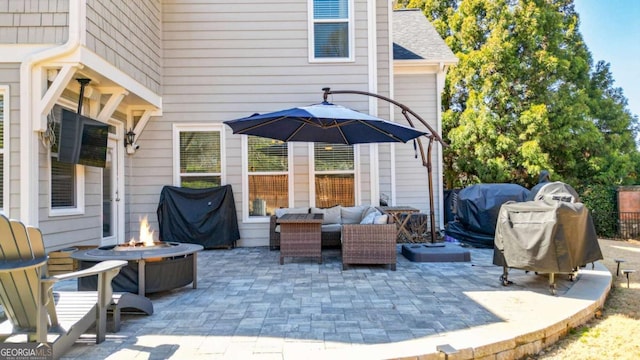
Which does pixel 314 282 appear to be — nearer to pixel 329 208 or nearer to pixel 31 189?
pixel 329 208

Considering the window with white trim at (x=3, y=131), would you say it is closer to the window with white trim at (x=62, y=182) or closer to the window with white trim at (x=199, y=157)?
the window with white trim at (x=62, y=182)

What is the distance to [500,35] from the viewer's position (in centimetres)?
1158

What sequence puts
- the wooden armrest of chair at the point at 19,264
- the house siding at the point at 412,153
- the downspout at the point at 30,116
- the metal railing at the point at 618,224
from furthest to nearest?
1. the metal railing at the point at 618,224
2. the house siding at the point at 412,153
3. the downspout at the point at 30,116
4. the wooden armrest of chair at the point at 19,264

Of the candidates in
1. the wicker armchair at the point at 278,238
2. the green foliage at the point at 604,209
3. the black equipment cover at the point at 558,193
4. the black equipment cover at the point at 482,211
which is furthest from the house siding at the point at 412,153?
the green foliage at the point at 604,209

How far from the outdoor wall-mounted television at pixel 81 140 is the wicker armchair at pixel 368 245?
3642 mm

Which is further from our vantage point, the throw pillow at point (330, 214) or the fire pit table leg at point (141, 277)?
the throw pillow at point (330, 214)

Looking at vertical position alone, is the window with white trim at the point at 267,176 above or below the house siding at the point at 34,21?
below

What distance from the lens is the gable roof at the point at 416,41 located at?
28.8 feet

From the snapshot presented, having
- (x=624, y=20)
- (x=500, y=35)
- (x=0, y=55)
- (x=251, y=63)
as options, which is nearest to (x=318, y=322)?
(x=0, y=55)

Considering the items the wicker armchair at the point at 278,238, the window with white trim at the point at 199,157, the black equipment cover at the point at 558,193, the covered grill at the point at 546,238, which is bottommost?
the wicker armchair at the point at 278,238

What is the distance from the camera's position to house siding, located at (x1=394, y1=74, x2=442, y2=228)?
8961 mm

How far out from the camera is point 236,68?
7.29m

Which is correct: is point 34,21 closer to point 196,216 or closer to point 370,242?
point 196,216

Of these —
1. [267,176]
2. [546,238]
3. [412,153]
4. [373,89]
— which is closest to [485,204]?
[412,153]
